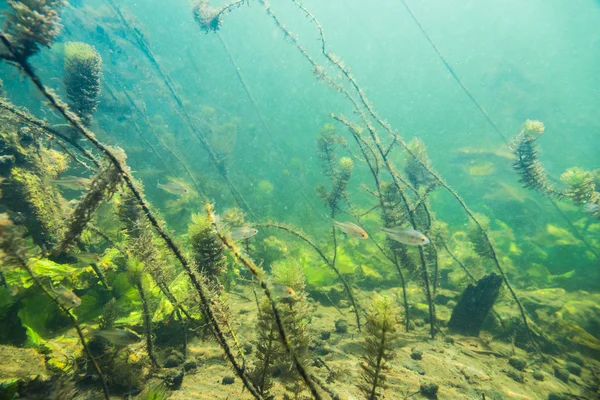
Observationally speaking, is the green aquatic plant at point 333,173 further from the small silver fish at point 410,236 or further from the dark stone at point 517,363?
the dark stone at point 517,363

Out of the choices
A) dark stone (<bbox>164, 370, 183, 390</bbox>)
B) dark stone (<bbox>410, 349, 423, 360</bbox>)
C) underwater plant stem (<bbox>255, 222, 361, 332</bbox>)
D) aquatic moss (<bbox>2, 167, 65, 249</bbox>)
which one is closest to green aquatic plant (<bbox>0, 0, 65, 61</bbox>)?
underwater plant stem (<bbox>255, 222, 361, 332</bbox>)

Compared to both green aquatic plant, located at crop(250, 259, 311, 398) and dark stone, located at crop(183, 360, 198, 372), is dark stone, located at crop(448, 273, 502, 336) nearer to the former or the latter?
green aquatic plant, located at crop(250, 259, 311, 398)

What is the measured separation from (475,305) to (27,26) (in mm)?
8058

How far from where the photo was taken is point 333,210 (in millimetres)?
6465

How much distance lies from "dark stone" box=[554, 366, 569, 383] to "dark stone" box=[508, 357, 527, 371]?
2.50 ft

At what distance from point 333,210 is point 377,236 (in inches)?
332

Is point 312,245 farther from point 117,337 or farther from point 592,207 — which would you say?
point 592,207

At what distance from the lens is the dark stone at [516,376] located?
4449mm

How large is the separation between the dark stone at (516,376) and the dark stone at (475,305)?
125 cm

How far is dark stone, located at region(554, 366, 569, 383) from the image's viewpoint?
5015 mm

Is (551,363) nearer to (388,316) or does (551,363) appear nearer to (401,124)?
(388,316)

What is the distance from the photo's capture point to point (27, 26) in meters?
1.80

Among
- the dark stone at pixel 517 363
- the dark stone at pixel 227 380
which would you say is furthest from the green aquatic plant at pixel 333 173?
the dark stone at pixel 227 380

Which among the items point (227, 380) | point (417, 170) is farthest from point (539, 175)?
point (227, 380)
